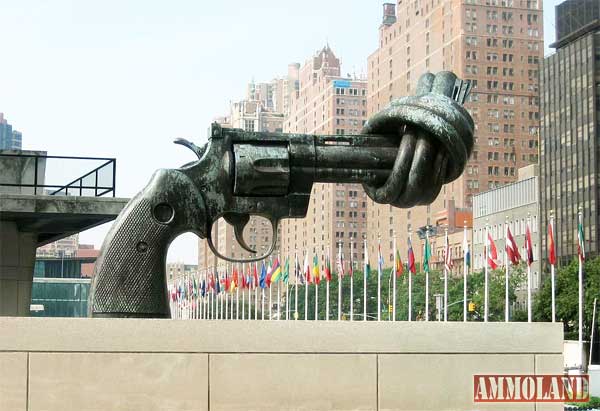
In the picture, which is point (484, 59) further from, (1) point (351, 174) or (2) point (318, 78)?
(1) point (351, 174)

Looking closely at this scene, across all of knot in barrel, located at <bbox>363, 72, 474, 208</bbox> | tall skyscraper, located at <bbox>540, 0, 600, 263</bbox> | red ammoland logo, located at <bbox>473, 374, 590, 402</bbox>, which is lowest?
red ammoland logo, located at <bbox>473, 374, 590, 402</bbox>

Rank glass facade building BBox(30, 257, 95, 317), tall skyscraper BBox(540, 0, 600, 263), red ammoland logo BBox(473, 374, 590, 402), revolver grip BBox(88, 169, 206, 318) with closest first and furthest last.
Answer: red ammoland logo BBox(473, 374, 590, 402) < revolver grip BBox(88, 169, 206, 318) < glass facade building BBox(30, 257, 95, 317) < tall skyscraper BBox(540, 0, 600, 263)

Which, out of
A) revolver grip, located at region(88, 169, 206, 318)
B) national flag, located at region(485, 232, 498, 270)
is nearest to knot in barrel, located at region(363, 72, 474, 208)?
revolver grip, located at region(88, 169, 206, 318)

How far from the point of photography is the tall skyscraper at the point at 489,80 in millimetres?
137250

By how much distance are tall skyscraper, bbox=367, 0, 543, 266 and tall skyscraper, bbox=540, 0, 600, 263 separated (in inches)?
1301

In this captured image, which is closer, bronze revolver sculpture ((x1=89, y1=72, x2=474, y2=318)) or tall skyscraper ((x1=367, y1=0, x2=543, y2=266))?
bronze revolver sculpture ((x1=89, y1=72, x2=474, y2=318))

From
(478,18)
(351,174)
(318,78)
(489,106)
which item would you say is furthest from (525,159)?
(351,174)

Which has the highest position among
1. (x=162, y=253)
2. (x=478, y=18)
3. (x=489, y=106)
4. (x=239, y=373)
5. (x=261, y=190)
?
(x=478, y=18)

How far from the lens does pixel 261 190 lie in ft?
34.2

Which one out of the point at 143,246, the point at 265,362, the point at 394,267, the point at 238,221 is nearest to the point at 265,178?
the point at 238,221

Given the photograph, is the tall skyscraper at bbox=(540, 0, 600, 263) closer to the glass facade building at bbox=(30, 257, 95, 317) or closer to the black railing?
the glass facade building at bbox=(30, 257, 95, 317)

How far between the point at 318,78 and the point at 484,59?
54.7 m

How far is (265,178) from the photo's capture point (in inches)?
408

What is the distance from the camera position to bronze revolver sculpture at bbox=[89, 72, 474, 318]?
33.3 ft
